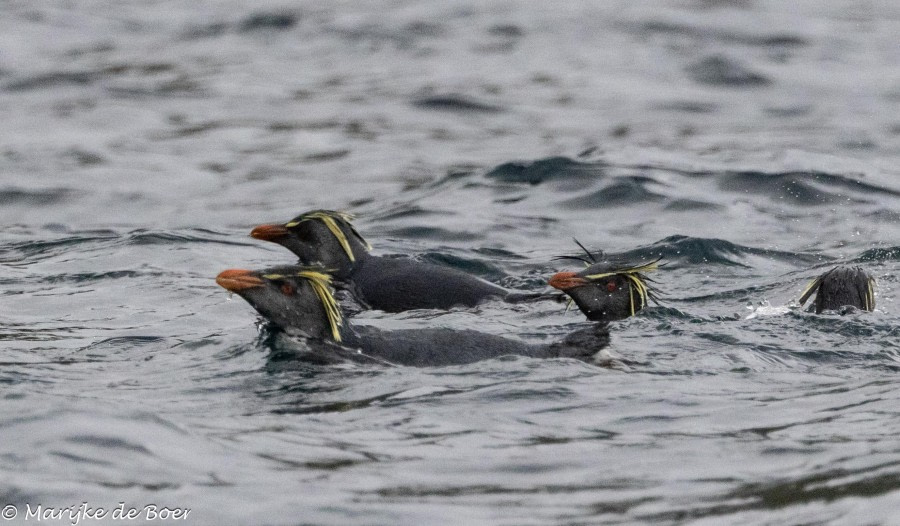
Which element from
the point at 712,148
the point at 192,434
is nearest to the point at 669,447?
the point at 192,434

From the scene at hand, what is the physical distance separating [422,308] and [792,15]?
15.6m

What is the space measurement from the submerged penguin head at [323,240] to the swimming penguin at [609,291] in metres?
2.02

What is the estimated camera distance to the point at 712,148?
1553cm

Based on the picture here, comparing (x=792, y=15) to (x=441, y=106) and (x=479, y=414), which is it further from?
(x=479, y=414)

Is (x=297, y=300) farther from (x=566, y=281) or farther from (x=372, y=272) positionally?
(x=372, y=272)

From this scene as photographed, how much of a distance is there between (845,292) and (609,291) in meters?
1.49

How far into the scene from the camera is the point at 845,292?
862 centimetres

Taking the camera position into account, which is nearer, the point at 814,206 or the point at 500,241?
the point at 500,241

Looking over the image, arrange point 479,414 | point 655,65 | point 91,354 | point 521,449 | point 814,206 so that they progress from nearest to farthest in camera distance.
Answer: point 521,449
point 479,414
point 91,354
point 814,206
point 655,65

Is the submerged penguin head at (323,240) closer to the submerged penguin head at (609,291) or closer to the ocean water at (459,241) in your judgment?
the ocean water at (459,241)

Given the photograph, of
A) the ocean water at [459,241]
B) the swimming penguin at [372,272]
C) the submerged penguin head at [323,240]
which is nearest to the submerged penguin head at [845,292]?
the ocean water at [459,241]

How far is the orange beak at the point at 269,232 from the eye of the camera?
9.45m

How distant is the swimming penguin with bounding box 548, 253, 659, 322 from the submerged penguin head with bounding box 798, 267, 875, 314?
1127 millimetres

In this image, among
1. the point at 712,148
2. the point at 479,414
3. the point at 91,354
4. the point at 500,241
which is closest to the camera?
the point at 479,414
